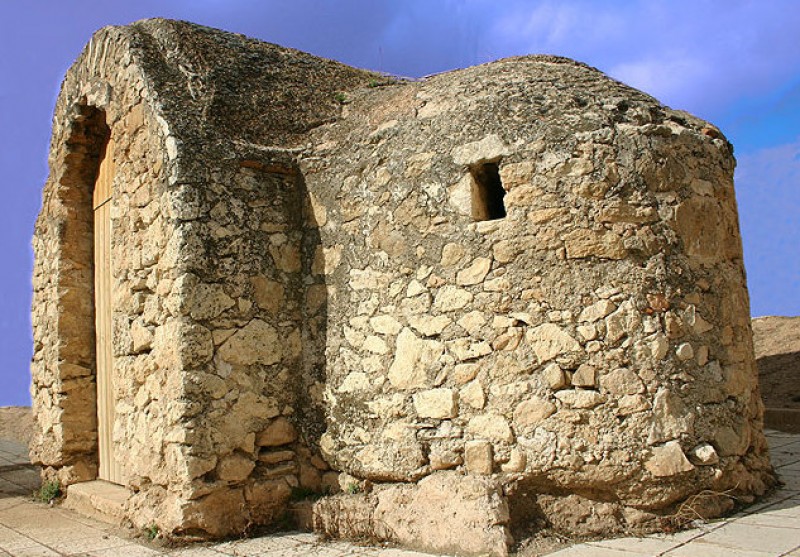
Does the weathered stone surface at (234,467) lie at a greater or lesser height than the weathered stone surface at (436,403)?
lesser

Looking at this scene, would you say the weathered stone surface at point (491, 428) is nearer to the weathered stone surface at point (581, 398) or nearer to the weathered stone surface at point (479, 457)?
the weathered stone surface at point (479, 457)

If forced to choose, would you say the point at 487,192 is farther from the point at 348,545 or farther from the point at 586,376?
the point at 348,545

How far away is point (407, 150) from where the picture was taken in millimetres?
4676

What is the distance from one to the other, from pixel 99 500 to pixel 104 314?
1553mm

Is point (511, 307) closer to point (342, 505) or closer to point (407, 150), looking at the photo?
point (407, 150)

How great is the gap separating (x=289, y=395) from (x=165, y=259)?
Answer: 1.18 meters

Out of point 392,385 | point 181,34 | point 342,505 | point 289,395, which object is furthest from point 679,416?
point 181,34

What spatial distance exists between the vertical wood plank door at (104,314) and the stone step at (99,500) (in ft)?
0.53

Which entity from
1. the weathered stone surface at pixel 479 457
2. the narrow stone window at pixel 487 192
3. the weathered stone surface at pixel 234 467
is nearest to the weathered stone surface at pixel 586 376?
the weathered stone surface at pixel 479 457

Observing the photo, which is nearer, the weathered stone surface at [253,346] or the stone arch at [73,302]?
the weathered stone surface at [253,346]

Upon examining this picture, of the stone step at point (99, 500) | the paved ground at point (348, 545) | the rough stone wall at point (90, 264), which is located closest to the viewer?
the paved ground at point (348, 545)

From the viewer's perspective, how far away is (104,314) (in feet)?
20.5

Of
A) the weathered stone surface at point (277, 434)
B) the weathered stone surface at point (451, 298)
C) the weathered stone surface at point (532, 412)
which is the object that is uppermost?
the weathered stone surface at point (451, 298)

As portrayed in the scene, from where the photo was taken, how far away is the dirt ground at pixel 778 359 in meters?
9.02
